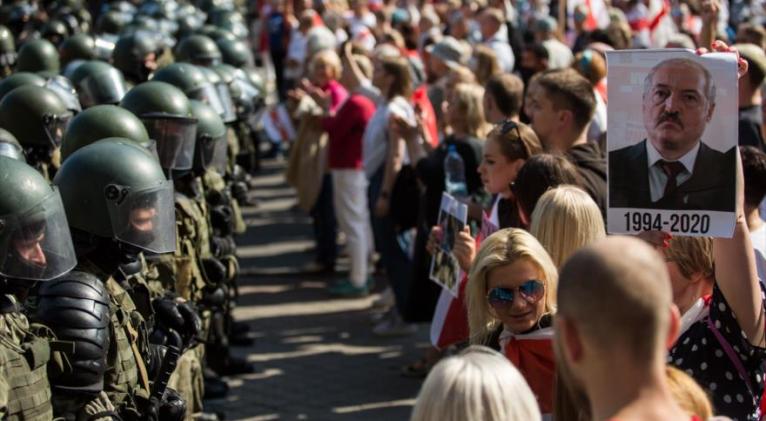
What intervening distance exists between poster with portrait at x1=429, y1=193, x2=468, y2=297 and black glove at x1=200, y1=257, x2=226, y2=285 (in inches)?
58.9

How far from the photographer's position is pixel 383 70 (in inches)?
368

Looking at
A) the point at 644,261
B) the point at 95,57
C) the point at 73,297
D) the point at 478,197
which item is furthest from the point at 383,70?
the point at 644,261

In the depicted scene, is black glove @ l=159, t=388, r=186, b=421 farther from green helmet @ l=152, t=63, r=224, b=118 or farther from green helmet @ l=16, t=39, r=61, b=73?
green helmet @ l=16, t=39, r=61, b=73

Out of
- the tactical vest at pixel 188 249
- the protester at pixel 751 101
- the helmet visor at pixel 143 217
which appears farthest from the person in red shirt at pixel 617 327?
the protester at pixel 751 101

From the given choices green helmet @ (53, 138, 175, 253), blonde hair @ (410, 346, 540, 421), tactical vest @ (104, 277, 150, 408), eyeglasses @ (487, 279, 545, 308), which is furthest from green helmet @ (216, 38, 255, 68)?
blonde hair @ (410, 346, 540, 421)

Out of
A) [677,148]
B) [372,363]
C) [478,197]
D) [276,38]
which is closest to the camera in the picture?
[677,148]

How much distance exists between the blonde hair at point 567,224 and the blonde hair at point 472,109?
3188 millimetres

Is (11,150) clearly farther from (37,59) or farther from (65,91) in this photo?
(37,59)

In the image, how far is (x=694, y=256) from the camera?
430cm

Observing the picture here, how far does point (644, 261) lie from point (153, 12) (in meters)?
14.5

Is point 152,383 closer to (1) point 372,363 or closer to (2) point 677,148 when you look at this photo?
(2) point 677,148

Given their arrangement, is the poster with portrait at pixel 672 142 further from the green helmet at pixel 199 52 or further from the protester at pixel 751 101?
the green helmet at pixel 199 52

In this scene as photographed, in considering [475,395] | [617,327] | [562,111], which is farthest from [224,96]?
[617,327]

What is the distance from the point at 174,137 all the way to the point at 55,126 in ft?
2.50
